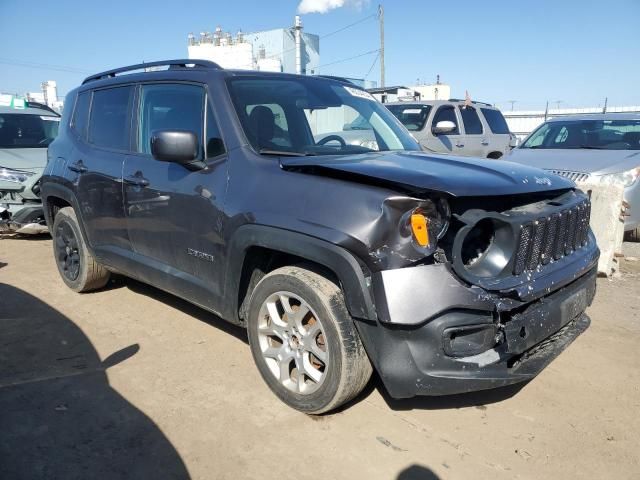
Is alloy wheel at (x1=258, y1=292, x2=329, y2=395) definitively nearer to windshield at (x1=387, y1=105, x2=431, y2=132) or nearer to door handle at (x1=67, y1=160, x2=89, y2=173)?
door handle at (x1=67, y1=160, x2=89, y2=173)

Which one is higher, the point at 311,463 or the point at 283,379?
the point at 283,379

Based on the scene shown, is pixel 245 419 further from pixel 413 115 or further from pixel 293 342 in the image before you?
pixel 413 115

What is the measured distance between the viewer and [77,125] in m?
4.74

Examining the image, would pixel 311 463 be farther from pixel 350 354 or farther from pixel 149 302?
pixel 149 302

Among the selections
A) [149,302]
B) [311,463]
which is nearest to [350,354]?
[311,463]

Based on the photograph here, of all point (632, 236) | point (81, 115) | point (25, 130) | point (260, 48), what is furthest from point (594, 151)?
point (260, 48)

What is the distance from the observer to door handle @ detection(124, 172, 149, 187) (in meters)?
3.68

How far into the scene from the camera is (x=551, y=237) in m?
2.80

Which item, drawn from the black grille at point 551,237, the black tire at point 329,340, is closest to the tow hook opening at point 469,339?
the black grille at point 551,237

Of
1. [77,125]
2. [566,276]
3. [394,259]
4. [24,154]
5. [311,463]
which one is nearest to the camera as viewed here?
[394,259]

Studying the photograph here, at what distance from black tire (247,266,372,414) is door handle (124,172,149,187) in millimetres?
1314

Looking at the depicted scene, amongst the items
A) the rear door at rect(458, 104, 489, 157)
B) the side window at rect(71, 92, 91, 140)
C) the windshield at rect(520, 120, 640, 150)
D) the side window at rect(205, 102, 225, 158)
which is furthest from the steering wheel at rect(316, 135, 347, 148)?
the rear door at rect(458, 104, 489, 157)

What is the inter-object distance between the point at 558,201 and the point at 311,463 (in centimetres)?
199

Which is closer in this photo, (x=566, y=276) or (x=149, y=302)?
(x=566, y=276)
